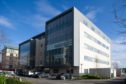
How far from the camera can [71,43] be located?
66000 millimetres

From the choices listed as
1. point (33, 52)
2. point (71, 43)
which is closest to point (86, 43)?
point (71, 43)

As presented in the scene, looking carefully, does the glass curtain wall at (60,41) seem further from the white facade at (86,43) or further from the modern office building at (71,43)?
the white facade at (86,43)

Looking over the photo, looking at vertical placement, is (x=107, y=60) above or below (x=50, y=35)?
below

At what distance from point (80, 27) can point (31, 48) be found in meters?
36.6

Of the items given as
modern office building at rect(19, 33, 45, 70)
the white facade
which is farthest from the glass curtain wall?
modern office building at rect(19, 33, 45, 70)

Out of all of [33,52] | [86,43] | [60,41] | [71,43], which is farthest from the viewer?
[33,52]

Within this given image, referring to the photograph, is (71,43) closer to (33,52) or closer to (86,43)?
(86,43)

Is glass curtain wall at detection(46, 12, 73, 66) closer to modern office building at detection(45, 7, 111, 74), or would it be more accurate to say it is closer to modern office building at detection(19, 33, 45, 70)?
modern office building at detection(45, 7, 111, 74)

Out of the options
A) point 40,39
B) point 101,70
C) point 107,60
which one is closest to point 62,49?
point 101,70

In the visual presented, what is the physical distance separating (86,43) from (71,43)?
922cm

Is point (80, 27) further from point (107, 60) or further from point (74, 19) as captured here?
point (107, 60)

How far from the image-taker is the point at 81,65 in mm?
68125

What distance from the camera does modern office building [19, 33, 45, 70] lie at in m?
93.1

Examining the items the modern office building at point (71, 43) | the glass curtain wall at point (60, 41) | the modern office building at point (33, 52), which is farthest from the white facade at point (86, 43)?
the modern office building at point (33, 52)
